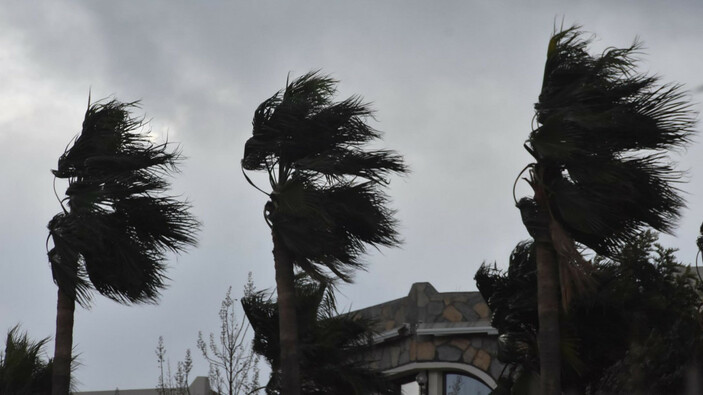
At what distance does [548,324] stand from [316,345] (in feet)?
16.9

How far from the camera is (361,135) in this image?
14.9 metres

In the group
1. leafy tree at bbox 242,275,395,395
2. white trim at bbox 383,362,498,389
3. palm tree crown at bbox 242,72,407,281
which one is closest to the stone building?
white trim at bbox 383,362,498,389

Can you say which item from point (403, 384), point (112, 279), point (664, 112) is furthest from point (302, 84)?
point (403, 384)

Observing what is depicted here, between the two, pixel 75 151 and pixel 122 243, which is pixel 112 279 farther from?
pixel 75 151

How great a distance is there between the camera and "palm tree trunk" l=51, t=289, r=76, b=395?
13.5 meters

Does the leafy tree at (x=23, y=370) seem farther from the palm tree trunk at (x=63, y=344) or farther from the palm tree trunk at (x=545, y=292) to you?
the palm tree trunk at (x=545, y=292)

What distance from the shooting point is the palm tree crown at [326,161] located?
14258mm

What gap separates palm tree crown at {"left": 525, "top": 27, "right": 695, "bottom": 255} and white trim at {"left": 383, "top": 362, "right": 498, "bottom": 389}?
837 cm

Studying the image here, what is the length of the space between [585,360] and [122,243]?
23.4ft

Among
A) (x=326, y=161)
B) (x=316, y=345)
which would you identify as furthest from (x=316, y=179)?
(x=316, y=345)

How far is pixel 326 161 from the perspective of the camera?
14.3 metres

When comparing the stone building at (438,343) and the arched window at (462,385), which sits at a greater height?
the stone building at (438,343)

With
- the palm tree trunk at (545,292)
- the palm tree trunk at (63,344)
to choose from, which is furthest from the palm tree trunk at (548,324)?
the palm tree trunk at (63,344)

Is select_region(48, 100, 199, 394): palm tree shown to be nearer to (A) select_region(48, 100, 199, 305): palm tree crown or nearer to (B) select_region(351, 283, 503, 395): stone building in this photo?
(A) select_region(48, 100, 199, 305): palm tree crown
